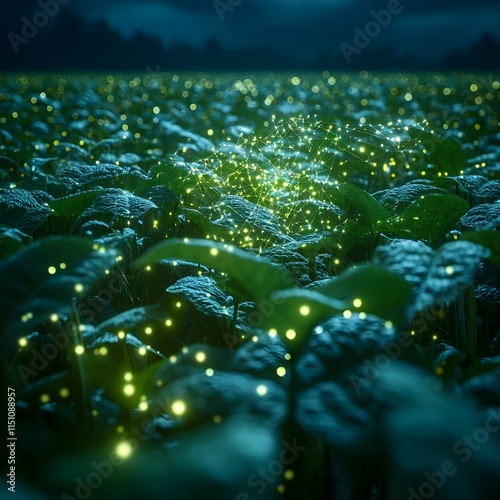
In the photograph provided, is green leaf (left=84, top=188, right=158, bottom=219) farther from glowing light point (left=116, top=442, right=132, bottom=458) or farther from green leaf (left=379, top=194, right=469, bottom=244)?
glowing light point (left=116, top=442, right=132, bottom=458)

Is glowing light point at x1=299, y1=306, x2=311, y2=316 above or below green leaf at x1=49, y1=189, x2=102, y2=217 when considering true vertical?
below

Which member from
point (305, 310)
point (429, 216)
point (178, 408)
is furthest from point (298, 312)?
point (429, 216)

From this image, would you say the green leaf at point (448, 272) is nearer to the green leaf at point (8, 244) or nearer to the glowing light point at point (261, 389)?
the glowing light point at point (261, 389)

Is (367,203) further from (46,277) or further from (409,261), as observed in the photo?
(46,277)

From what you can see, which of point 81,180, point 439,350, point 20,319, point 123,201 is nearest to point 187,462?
point 20,319

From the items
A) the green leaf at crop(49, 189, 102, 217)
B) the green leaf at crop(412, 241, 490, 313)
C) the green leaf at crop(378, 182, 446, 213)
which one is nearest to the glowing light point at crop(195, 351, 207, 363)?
the green leaf at crop(412, 241, 490, 313)

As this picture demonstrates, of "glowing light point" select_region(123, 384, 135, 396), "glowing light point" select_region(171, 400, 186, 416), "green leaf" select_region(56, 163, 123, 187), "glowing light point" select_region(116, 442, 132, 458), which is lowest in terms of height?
"glowing light point" select_region(116, 442, 132, 458)
